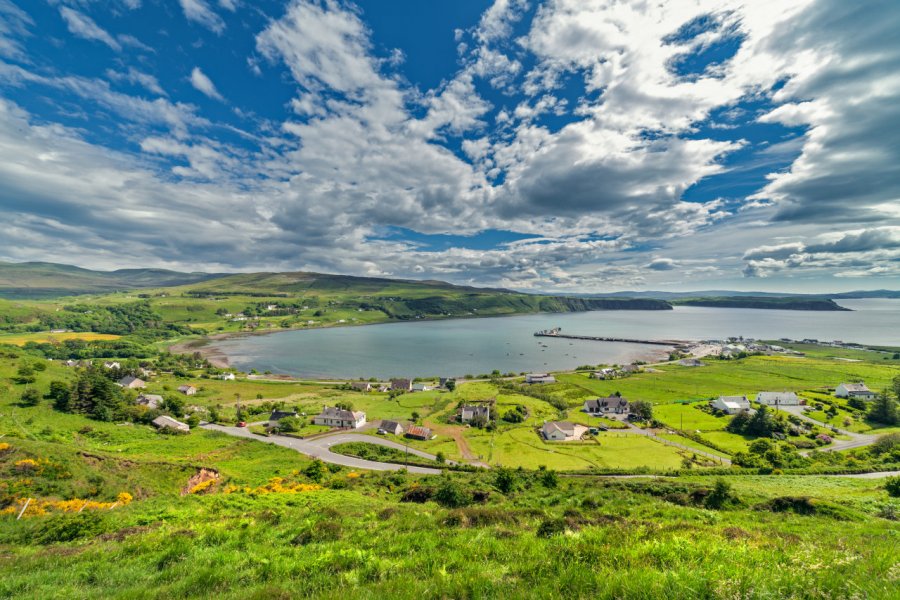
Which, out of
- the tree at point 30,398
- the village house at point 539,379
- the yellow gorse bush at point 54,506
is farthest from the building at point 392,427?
the village house at point 539,379

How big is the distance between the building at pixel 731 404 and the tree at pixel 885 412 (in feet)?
57.7

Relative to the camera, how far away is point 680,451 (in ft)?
159

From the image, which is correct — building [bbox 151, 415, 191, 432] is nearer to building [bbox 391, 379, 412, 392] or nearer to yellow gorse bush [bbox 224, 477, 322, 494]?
yellow gorse bush [bbox 224, 477, 322, 494]

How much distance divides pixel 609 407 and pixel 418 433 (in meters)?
41.0

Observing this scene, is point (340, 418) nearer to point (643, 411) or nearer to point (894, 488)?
point (643, 411)

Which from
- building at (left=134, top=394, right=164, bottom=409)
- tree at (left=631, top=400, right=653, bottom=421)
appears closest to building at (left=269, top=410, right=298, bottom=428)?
building at (left=134, top=394, right=164, bottom=409)

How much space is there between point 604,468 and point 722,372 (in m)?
94.4

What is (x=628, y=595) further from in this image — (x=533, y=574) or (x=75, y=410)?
(x=75, y=410)

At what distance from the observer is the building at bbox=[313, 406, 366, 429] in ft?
200

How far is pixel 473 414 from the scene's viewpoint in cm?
6431

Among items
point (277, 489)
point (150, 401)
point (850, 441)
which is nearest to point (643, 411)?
point (850, 441)

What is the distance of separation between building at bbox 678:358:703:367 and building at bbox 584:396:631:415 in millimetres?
68758

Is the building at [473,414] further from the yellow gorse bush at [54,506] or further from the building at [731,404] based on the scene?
the yellow gorse bush at [54,506]

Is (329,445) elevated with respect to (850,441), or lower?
lower
